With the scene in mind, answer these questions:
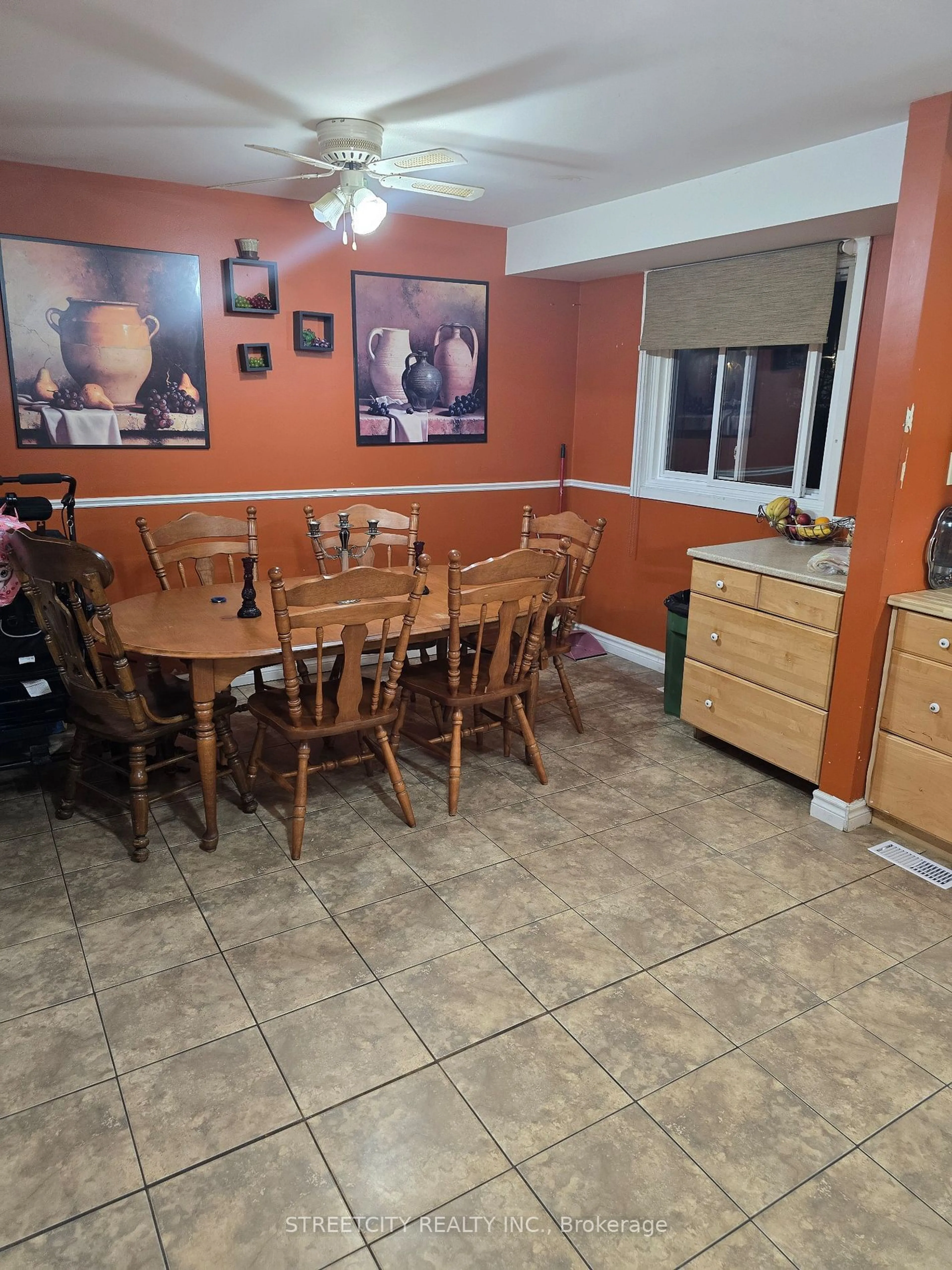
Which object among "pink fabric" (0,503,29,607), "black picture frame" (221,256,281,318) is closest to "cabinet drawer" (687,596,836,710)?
"black picture frame" (221,256,281,318)

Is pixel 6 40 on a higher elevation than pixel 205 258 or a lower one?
higher

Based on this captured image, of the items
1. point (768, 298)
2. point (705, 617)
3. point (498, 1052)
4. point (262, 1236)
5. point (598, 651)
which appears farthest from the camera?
point (598, 651)

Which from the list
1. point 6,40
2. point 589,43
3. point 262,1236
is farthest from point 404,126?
point 262,1236

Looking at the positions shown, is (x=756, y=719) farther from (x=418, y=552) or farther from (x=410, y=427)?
(x=410, y=427)

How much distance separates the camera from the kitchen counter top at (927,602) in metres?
2.71

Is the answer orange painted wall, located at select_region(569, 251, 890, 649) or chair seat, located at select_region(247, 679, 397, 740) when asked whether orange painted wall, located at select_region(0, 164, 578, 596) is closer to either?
orange painted wall, located at select_region(569, 251, 890, 649)

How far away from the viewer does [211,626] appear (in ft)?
9.65

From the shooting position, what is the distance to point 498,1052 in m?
2.02

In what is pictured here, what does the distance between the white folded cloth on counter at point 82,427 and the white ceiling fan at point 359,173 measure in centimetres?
123

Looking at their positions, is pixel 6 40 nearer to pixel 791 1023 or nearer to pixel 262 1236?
pixel 262 1236

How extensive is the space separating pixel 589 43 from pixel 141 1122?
9.37 ft

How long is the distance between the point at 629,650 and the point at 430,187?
2.82m

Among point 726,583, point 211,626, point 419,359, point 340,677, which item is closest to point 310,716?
point 340,677

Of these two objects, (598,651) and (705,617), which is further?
(598,651)
